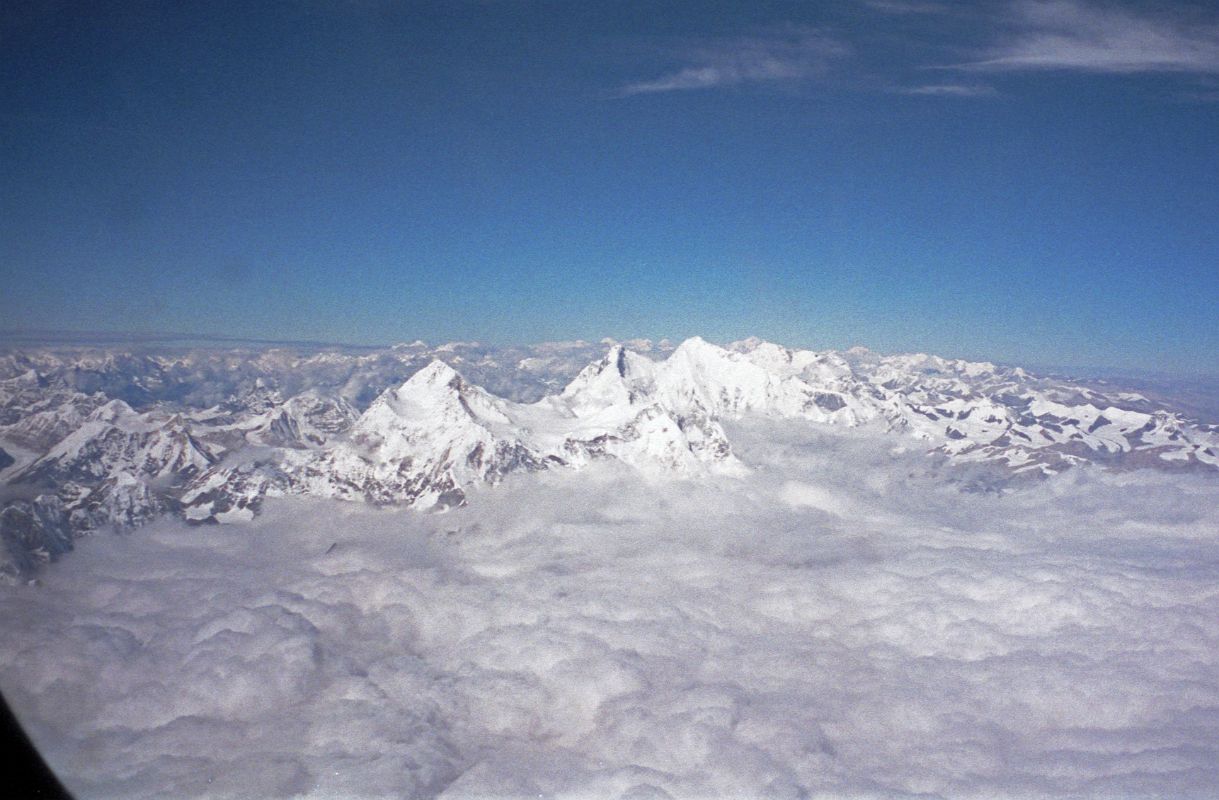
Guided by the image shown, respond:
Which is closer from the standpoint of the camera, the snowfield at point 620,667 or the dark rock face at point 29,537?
the dark rock face at point 29,537

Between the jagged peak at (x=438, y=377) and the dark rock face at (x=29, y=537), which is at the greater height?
the jagged peak at (x=438, y=377)

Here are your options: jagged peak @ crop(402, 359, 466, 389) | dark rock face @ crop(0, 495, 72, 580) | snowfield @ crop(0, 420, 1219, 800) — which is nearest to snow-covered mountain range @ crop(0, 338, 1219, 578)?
→ dark rock face @ crop(0, 495, 72, 580)

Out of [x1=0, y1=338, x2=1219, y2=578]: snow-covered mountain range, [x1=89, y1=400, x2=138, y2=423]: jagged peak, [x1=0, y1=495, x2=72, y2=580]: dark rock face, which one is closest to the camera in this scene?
[x1=0, y1=495, x2=72, y2=580]: dark rock face

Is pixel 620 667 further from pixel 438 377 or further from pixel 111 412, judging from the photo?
pixel 111 412

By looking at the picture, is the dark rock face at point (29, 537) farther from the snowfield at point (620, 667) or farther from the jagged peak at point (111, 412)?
the jagged peak at point (111, 412)

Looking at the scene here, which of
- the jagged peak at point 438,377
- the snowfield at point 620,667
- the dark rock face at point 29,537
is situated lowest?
the snowfield at point 620,667

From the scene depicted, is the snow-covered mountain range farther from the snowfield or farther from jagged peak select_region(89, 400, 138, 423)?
the snowfield

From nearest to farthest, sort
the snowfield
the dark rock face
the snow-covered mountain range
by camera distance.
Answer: the dark rock face, the snowfield, the snow-covered mountain range

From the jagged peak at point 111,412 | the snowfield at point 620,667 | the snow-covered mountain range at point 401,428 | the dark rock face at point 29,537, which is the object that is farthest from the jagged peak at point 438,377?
the dark rock face at point 29,537
